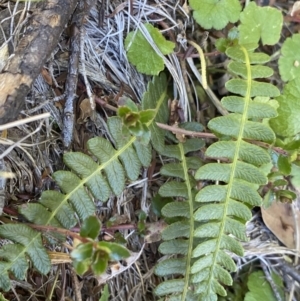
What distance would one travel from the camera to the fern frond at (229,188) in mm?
1240

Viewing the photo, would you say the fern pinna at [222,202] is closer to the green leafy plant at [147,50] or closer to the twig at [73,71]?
the green leafy plant at [147,50]

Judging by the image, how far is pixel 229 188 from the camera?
1262 millimetres

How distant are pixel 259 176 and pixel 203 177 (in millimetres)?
145

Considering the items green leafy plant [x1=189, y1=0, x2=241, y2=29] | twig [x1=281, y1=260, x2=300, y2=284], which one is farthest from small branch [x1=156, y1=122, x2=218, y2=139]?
twig [x1=281, y1=260, x2=300, y2=284]

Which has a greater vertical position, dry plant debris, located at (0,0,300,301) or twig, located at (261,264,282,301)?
dry plant debris, located at (0,0,300,301)

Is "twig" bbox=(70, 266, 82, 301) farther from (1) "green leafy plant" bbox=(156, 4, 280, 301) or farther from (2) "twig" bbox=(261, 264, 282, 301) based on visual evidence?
(2) "twig" bbox=(261, 264, 282, 301)

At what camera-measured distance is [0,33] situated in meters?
1.25

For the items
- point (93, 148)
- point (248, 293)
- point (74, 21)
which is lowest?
point (248, 293)

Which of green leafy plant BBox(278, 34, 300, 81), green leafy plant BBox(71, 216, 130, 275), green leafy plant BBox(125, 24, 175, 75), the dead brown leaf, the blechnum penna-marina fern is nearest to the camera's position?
green leafy plant BBox(71, 216, 130, 275)

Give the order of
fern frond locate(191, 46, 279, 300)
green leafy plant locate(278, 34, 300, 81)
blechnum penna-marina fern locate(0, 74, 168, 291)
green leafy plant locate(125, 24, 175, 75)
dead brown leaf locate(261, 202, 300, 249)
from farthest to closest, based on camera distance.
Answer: dead brown leaf locate(261, 202, 300, 249)
green leafy plant locate(278, 34, 300, 81)
green leafy plant locate(125, 24, 175, 75)
fern frond locate(191, 46, 279, 300)
blechnum penna-marina fern locate(0, 74, 168, 291)

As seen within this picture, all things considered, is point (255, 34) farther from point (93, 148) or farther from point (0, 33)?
point (0, 33)

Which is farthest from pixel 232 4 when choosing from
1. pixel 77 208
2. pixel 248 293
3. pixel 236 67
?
pixel 248 293

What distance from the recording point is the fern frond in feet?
4.07

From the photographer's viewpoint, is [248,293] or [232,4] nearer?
[232,4]
